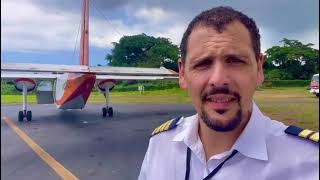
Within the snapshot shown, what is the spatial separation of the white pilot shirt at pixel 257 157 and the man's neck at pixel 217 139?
1 cm

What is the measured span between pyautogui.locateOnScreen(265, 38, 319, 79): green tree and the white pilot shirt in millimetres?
275

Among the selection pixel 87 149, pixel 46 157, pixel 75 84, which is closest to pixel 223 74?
pixel 46 157

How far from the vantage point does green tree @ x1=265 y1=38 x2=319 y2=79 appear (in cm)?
110

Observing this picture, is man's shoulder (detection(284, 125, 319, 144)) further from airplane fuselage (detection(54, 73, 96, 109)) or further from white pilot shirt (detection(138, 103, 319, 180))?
airplane fuselage (detection(54, 73, 96, 109))

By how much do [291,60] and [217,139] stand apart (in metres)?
0.49

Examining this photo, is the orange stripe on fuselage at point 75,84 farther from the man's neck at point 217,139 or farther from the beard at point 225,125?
the beard at point 225,125

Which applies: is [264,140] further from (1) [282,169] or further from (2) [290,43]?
(2) [290,43]

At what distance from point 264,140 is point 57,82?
28.1ft

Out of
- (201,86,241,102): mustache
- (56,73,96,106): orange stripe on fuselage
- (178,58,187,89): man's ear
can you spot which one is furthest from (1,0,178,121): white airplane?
(201,86,241,102): mustache

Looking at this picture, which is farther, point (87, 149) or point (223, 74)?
point (87, 149)

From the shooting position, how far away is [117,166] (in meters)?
3.07

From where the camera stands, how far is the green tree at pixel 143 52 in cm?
143

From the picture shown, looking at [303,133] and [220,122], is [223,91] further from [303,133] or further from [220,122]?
[303,133]

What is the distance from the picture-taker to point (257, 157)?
844 mm
